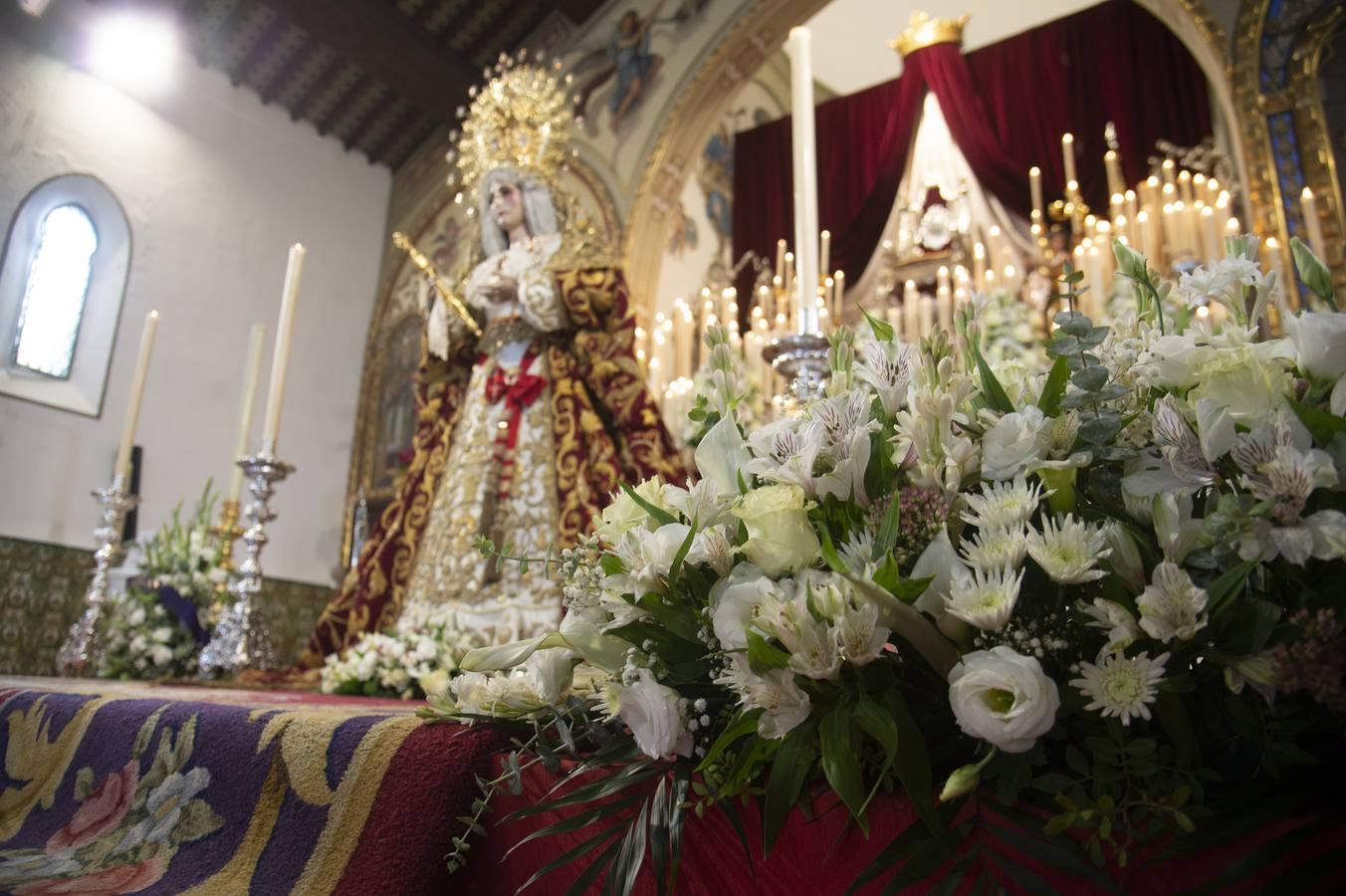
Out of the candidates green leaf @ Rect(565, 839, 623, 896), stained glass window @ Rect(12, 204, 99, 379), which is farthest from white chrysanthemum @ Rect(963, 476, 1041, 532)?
stained glass window @ Rect(12, 204, 99, 379)

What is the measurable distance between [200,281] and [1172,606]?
6.52 metres

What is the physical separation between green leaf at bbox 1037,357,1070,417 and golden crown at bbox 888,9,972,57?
5.67 meters

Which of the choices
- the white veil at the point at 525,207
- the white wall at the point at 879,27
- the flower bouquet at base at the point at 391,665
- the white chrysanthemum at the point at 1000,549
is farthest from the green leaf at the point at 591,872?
the white wall at the point at 879,27

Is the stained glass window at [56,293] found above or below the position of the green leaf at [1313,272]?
above

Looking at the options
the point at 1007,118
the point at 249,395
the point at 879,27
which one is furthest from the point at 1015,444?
the point at 879,27

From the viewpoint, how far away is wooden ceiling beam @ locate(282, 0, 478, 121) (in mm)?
5812

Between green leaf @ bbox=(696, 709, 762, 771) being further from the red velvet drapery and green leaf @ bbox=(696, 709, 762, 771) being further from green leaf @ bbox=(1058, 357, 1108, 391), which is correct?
the red velvet drapery

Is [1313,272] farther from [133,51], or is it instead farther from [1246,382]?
[133,51]

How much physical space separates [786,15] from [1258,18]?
88.1 inches

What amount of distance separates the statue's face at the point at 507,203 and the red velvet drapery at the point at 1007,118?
10.6 feet

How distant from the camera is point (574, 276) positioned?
2.56m

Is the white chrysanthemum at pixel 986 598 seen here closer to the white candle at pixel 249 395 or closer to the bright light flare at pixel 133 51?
the white candle at pixel 249 395

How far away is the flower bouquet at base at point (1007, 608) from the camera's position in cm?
50

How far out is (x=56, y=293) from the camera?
5.39 meters
